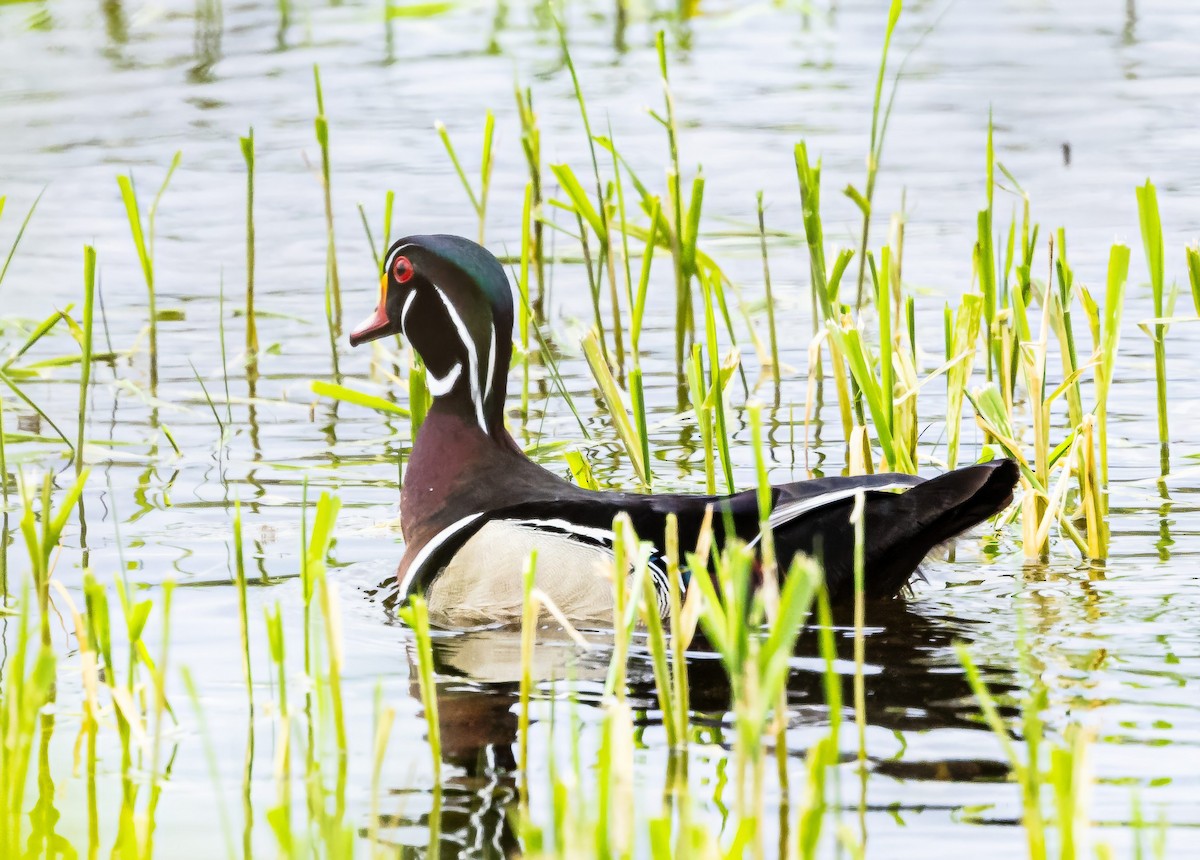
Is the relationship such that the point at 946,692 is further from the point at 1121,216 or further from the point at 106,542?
the point at 1121,216

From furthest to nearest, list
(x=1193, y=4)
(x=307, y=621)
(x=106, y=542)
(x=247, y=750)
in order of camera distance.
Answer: (x=1193, y=4), (x=106, y=542), (x=247, y=750), (x=307, y=621)

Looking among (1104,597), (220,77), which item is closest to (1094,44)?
(220,77)

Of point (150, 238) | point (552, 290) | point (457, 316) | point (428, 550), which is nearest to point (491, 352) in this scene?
point (457, 316)

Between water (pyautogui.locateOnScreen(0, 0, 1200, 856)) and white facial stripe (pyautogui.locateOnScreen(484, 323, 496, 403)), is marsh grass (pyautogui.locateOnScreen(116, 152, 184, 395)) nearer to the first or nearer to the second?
water (pyautogui.locateOnScreen(0, 0, 1200, 856))

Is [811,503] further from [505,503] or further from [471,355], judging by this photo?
[471,355]

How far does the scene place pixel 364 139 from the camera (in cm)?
1327

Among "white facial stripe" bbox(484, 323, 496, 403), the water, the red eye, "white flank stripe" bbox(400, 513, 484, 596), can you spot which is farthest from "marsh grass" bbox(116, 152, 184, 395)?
"white flank stripe" bbox(400, 513, 484, 596)

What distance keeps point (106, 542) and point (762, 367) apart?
2956mm

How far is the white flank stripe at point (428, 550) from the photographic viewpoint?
6453 millimetres

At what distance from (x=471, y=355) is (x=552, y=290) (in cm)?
308

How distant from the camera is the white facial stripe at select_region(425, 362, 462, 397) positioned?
702cm

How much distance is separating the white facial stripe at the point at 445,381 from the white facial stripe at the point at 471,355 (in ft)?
0.17

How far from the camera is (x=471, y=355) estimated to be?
22.9 ft

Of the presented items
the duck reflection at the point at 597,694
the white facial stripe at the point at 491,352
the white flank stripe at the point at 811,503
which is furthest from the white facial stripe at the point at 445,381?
the white flank stripe at the point at 811,503
